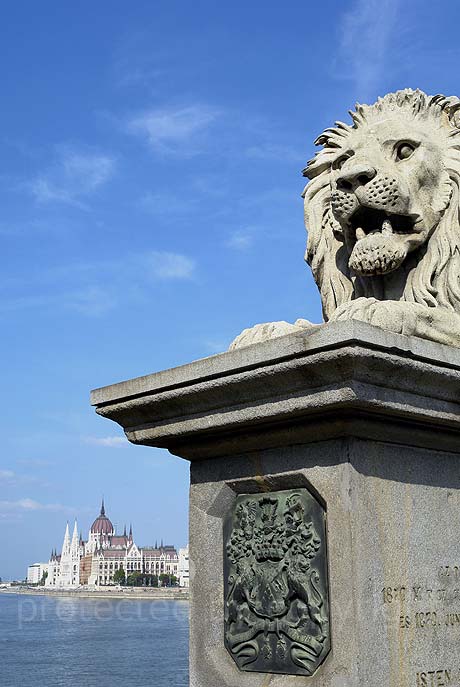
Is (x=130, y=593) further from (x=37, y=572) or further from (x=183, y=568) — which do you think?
(x=37, y=572)

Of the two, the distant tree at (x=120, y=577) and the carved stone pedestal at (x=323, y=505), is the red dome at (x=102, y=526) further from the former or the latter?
the carved stone pedestal at (x=323, y=505)

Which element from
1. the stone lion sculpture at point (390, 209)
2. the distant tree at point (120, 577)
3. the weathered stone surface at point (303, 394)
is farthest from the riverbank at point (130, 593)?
the weathered stone surface at point (303, 394)

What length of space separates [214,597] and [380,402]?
122 centimetres

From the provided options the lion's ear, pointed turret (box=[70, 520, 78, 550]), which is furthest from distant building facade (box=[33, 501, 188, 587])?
the lion's ear

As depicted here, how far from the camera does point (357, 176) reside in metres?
4.21

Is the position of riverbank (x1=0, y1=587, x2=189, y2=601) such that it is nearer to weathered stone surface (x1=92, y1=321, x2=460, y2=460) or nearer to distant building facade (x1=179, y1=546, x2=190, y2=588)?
distant building facade (x1=179, y1=546, x2=190, y2=588)

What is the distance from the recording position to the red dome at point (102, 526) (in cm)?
16204

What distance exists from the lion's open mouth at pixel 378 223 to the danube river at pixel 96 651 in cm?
2896

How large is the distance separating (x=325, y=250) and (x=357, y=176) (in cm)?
54

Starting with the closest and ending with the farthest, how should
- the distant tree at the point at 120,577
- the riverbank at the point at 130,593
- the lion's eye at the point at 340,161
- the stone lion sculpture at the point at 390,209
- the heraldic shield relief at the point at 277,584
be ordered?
1. the heraldic shield relief at the point at 277,584
2. the stone lion sculpture at the point at 390,209
3. the lion's eye at the point at 340,161
4. the riverbank at the point at 130,593
5. the distant tree at the point at 120,577

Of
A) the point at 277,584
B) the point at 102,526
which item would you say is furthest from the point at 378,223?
the point at 102,526

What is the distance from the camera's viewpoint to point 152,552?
145250mm

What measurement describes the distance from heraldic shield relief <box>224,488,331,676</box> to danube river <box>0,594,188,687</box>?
2892 cm

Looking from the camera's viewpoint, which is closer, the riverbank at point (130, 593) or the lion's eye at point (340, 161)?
the lion's eye at point (340, 161)
